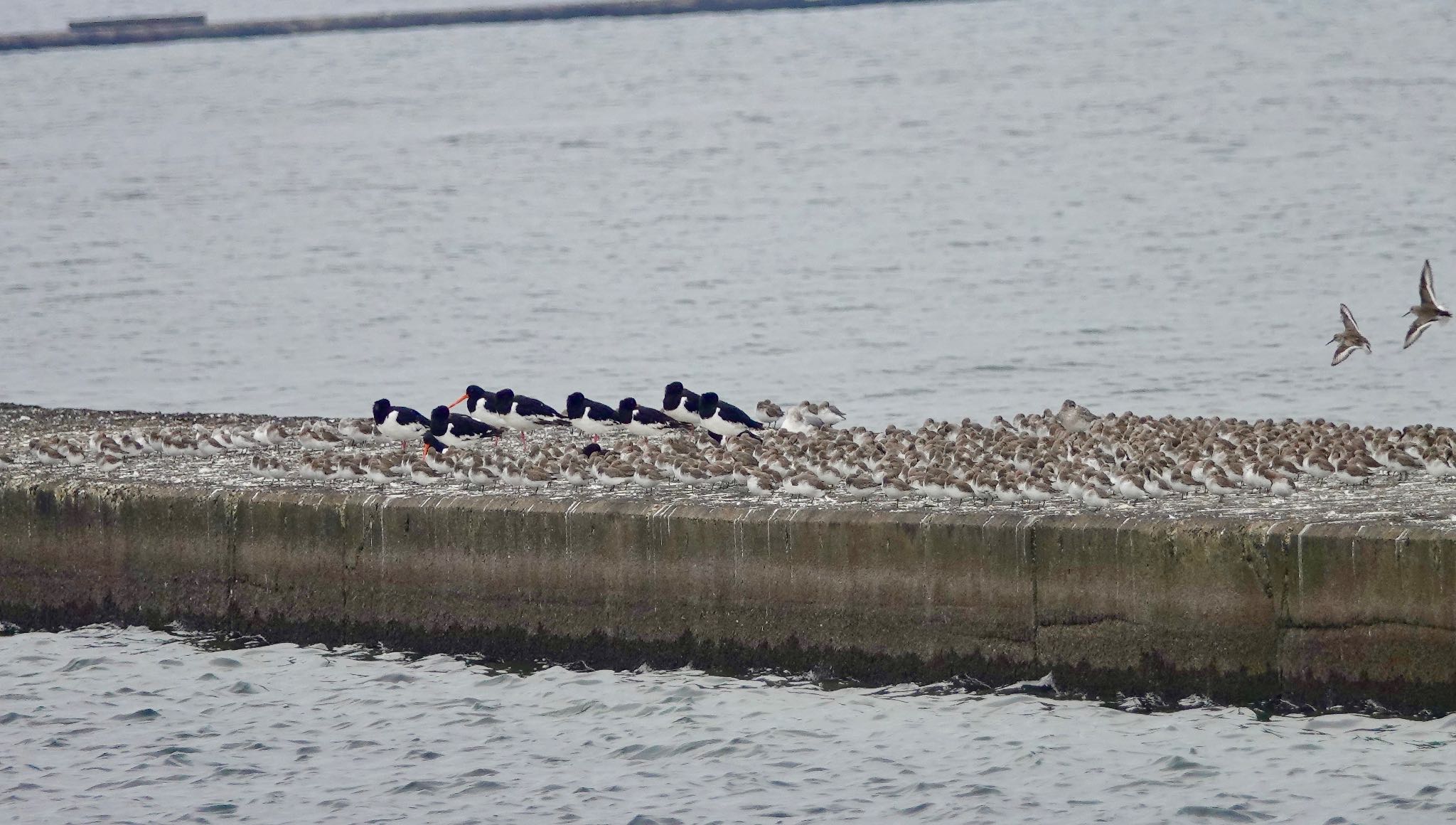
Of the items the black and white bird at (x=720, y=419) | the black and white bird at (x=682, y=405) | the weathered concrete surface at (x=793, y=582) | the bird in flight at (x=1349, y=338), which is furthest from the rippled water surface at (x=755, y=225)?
the weathered concrete surface at (x=793, y=582)

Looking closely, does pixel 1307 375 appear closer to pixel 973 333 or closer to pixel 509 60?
pixel 973 333

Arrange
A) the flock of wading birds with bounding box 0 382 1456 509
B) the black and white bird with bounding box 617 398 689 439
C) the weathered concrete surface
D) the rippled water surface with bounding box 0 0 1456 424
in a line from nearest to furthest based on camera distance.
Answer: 1. the weathered concrete surface
2. the flock of wading birds with bounding box 0 382 1456 509
3. the black and white bird with bounding box 617 398 689 439
4. the rippled water surface with bounding box 0 0 1456 424

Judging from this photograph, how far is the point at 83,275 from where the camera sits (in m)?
52.6

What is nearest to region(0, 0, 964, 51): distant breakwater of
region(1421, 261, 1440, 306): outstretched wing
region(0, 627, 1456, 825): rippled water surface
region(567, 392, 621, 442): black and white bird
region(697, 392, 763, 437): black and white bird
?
region(567, 392, 621, 442): black and white bird

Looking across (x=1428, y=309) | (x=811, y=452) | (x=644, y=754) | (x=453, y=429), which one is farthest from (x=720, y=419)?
(x=1428, y=309)

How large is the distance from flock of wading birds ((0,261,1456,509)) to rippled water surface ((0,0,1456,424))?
40.3ft

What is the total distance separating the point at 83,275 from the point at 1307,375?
1266 inches

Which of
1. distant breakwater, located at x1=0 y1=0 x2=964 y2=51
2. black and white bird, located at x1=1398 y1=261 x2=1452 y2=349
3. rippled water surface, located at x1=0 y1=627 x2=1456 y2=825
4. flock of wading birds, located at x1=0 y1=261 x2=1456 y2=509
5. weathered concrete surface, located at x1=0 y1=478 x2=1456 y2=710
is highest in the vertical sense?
distant breakwater, located at x1=0 y1=0 x2=964 y2=51

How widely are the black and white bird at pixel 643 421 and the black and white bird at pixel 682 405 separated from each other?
274 mm

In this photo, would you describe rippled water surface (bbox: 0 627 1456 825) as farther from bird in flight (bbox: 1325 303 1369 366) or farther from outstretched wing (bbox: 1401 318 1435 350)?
bird in flight (bbox: 1325 303 1369 366)

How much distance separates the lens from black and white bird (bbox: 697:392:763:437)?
61.9ft

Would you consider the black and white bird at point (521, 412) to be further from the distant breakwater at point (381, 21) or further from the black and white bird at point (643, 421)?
the distant breakwater at point (381, 21)

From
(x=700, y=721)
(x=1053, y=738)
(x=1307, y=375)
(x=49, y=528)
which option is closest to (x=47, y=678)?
(x=49, y=528)

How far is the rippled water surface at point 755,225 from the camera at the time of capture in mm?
36875
